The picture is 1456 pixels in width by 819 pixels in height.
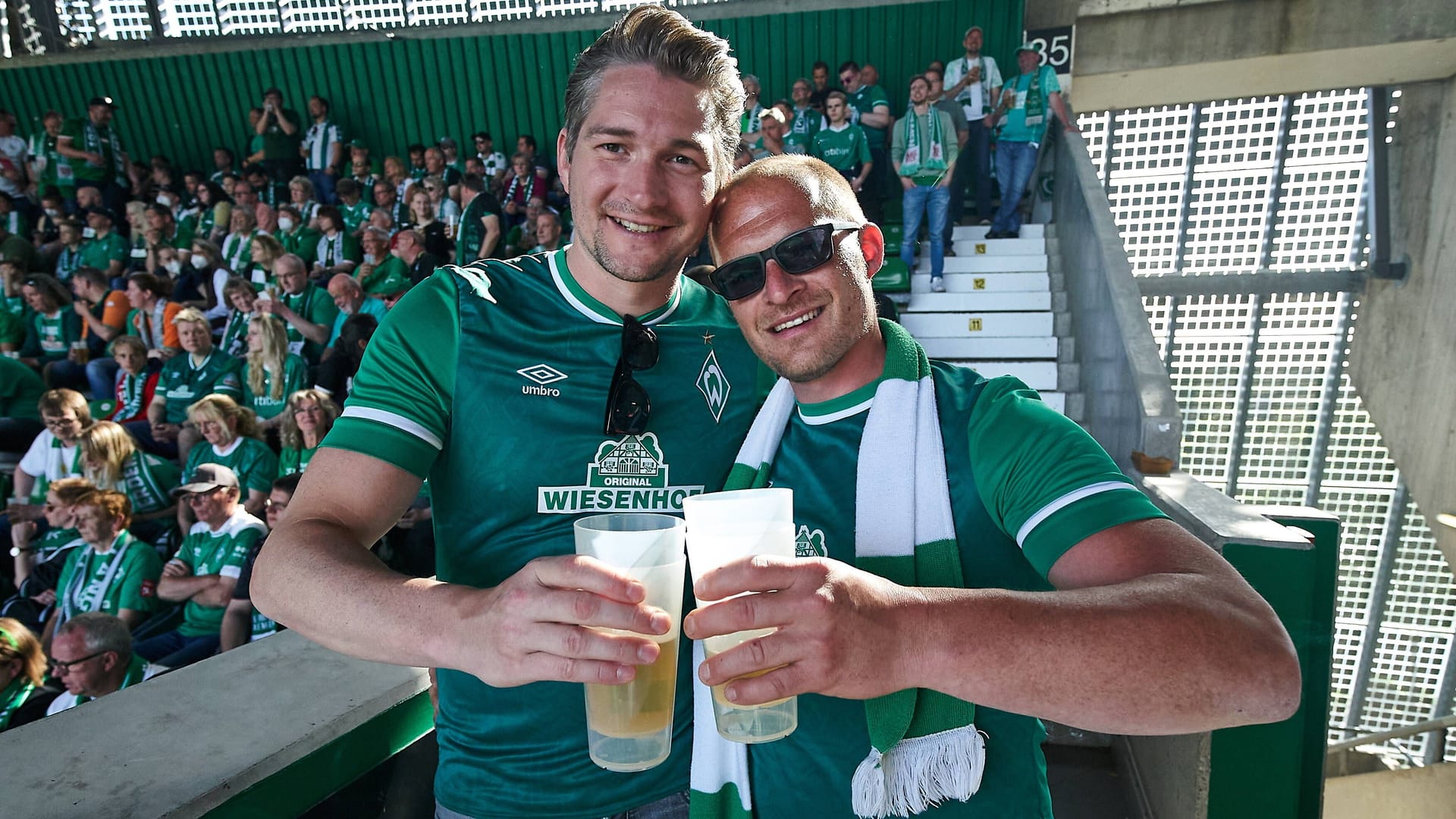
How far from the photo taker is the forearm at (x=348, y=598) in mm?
1066

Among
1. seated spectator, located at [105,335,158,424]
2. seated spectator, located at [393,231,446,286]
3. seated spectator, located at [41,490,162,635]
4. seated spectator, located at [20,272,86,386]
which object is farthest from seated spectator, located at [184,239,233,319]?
seated spectator, located at [41,490,162,635]

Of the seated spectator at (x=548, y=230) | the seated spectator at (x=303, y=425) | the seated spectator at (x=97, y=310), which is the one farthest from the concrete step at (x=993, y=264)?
the seated spectator at (x=97, y=310)

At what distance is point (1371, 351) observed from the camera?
41.1 ft

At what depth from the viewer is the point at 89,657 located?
384cm

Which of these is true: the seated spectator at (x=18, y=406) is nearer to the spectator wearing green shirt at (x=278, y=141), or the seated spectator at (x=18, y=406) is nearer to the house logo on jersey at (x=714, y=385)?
the spectator wearing green shirt at (x=278, y=141)

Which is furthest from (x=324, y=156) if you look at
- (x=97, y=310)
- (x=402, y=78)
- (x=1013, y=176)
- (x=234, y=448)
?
(x=1013, y=176)

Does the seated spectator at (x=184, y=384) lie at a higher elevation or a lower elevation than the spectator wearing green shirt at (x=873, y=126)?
lower

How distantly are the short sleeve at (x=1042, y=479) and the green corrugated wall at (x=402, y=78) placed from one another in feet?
41.4

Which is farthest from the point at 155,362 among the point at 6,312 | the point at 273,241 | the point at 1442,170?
the point at 1442,170

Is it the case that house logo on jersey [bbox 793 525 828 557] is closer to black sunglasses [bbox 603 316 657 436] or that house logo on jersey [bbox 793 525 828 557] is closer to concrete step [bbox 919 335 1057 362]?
black sunglasses [bbox 603 316 657 436]

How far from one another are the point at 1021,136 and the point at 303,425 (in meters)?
7.76

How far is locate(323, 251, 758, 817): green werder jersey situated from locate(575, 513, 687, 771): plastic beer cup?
44cm

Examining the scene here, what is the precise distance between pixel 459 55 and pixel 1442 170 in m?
15.6

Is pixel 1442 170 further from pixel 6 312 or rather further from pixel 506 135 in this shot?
pixel 6 312
